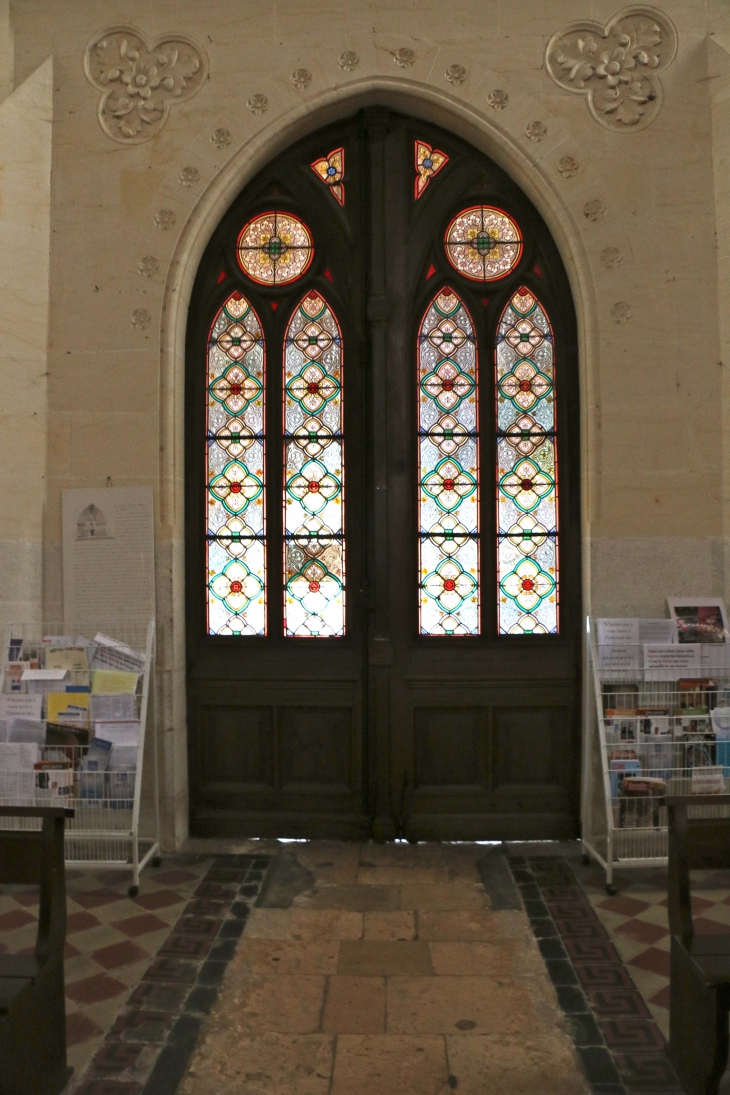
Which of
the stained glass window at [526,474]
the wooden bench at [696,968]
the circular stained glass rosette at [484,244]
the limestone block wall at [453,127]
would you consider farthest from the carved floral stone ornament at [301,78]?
the wooden bench at [696,968]

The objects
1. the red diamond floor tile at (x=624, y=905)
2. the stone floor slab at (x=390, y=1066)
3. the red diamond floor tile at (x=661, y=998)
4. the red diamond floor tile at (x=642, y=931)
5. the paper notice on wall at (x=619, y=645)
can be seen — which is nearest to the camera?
the stone floor slab at (x=390, y=1066)

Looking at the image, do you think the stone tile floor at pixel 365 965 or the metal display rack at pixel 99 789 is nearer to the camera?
the stone tile floor at pixel 365 965

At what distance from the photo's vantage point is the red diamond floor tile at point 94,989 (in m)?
2.99

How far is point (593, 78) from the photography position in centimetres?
439

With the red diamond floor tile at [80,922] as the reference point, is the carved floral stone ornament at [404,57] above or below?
above

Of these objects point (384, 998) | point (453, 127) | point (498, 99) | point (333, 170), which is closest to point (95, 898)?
point (384, 998)

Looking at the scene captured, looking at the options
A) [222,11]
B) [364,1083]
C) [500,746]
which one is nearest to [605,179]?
[222,11]

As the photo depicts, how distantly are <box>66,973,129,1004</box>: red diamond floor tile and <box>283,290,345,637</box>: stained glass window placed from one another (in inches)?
76.7

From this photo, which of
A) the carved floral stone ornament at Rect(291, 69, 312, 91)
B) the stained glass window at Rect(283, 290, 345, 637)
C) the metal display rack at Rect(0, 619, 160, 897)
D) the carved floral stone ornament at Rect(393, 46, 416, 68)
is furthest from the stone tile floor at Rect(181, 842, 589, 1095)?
the carved floral stone ornament at Rect(393, 46, 416, 68)

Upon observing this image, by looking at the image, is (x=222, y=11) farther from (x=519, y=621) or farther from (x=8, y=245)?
(x=519, y=621)

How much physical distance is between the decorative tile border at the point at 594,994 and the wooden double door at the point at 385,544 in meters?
0.74

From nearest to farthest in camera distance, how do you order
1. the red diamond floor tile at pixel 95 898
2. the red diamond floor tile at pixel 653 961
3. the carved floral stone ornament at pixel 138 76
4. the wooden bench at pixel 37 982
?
1. the wooden bench at pixel 37 982
2. the red diamond floor tile at pixel 653 961
3. the red diamond floor tile at pixel 95 898
4. the carved floral stone ornament at pixel 138 76

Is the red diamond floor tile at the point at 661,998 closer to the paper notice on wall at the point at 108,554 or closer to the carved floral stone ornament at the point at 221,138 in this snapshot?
the paper notice on wall at the point at 108,554

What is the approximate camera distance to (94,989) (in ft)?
10.0
